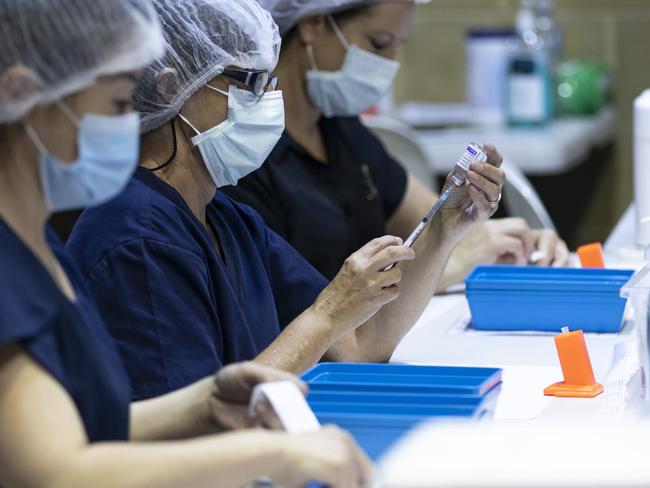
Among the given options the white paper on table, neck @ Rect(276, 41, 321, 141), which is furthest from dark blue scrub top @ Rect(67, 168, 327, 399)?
neck @ Rect(276, 41, 321, 141)

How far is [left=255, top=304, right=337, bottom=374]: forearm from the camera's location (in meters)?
1.52

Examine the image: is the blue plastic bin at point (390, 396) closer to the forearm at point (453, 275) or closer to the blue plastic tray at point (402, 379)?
the blue plastic tray at point (402, 379)

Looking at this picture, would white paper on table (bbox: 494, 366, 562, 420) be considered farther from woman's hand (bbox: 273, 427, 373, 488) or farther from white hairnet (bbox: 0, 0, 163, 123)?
white hairnet (bbox: 0, 0, 163, 123)

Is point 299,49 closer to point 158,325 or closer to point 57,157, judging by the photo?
point 158,325

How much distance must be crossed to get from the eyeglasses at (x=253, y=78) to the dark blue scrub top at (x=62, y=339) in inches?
20.3

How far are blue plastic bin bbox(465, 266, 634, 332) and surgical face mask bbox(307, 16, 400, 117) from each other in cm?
49

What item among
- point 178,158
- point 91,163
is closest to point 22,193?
point 91,163

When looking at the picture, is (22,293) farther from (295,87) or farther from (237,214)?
(295,87)

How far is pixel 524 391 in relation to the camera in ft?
5.00

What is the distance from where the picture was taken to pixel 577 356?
58.8 inches

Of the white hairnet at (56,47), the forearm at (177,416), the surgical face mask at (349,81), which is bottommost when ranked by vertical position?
the forearm at (177,416)

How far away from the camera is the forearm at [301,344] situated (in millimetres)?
1523

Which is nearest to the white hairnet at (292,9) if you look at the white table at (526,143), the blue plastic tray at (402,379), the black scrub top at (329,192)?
the black scrub top at (329,192)

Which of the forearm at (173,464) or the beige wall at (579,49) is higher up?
the forearm at (173,464)
